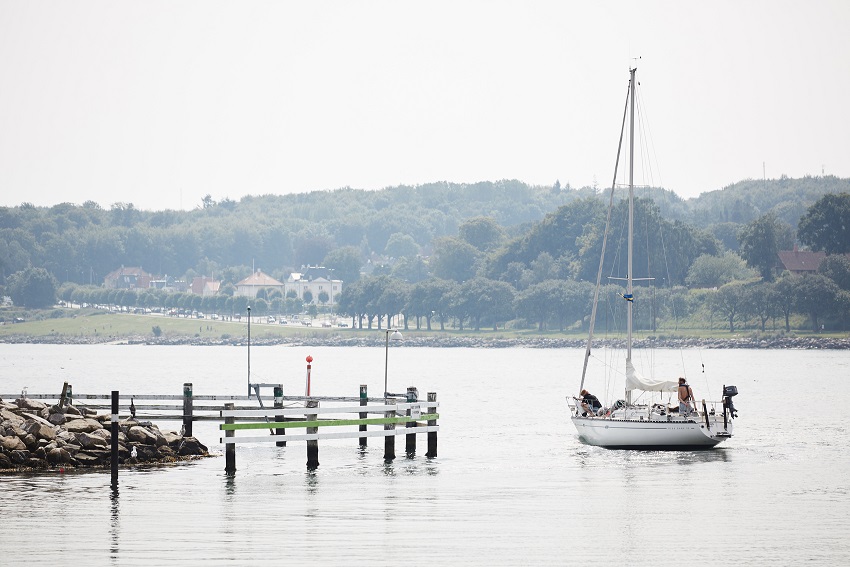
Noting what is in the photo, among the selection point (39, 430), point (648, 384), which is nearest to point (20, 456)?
point (39, 430)

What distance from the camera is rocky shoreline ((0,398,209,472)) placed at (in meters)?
40.7

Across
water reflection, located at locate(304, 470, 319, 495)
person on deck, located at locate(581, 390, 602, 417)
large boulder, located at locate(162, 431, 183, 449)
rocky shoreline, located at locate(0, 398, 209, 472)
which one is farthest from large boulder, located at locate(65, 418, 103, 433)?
person on deck, located at locate(581, 390, 602, 417)

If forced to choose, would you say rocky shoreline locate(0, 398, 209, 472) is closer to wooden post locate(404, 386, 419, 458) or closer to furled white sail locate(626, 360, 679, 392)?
wooden post locate(404, 386, 419, 458)

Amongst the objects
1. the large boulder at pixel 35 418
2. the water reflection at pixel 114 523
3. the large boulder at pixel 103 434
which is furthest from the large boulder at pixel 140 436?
the water reflection at pixel 114 523

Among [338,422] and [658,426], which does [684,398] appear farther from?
[338,422]

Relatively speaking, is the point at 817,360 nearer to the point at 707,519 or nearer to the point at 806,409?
the point at 806,409

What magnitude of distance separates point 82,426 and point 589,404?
1941 cm

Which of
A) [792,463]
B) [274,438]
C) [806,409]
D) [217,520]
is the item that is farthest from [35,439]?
[806,409]

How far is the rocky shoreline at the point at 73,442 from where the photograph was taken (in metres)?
40.7

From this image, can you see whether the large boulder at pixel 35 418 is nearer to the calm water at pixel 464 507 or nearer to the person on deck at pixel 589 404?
the calm water at pixel 464 507

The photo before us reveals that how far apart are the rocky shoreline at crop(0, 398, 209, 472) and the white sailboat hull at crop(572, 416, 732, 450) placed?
14937 millimetres

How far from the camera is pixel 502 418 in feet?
243

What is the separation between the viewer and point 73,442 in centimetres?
4156

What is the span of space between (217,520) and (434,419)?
14.7 meters
